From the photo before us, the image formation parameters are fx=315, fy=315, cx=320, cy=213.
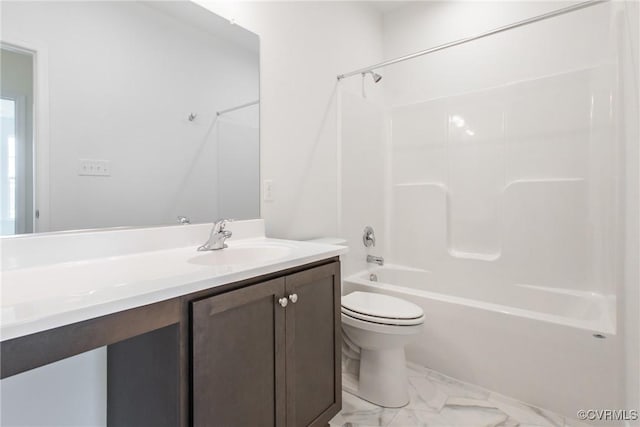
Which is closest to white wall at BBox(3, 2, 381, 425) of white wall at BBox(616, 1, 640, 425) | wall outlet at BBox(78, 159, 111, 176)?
wall outlet at BBox(78, 159, 111, 176)

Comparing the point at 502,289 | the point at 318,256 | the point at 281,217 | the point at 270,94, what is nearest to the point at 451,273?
the point at 502,289

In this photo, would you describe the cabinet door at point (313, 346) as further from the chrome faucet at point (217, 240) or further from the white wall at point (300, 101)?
the white wall at point (300, 101)

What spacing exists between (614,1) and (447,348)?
2.12 metres

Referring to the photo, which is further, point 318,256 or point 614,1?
point 614,1

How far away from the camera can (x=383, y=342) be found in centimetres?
154

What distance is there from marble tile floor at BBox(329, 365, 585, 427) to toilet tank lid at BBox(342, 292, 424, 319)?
460 millimetres

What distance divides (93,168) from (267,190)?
2.65 feet

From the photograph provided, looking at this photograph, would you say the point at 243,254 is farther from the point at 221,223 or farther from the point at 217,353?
the point at 217,353

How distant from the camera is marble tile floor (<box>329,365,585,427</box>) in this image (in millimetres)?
1449

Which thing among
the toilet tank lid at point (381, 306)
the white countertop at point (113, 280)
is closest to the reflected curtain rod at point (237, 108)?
the white countertop at point (113, 280)

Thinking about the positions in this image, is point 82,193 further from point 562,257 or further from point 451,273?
point 562,257

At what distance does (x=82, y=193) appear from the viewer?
1075 mm

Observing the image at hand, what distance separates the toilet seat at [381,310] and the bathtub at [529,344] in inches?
8.4

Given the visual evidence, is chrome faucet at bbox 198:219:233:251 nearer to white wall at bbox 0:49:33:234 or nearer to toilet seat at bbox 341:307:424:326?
white wall at bbox 0:49:33:234
